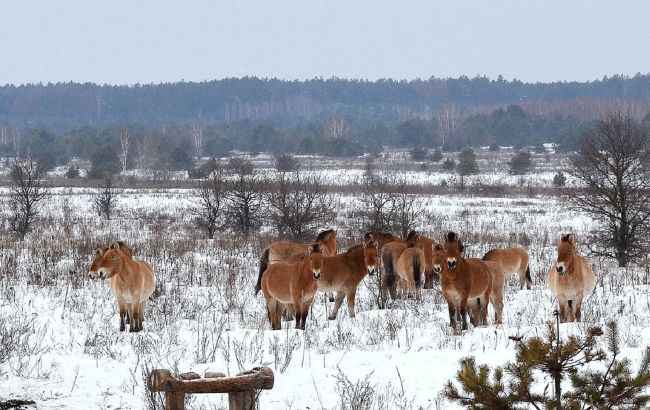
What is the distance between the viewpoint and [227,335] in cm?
948

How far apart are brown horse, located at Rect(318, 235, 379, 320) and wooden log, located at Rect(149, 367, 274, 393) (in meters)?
6.77

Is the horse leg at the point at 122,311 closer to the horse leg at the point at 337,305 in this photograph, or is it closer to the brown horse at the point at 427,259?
the horse leg at the point at 337,305

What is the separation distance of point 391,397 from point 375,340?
2165 millimetres

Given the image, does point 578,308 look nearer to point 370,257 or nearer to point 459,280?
point 459,280

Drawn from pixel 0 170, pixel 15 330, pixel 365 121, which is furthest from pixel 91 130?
pixel 15 330

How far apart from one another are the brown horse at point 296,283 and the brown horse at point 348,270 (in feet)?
3.02

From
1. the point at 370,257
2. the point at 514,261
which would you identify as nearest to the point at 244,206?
the point at 514,261

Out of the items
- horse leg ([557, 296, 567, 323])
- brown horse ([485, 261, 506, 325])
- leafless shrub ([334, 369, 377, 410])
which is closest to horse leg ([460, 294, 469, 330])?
brown horse ([485, 261, 506, 325])

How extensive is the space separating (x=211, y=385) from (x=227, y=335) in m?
4.51

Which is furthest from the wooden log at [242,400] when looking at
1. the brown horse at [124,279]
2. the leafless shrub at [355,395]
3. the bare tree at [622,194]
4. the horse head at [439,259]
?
the bare tree at [622,194]

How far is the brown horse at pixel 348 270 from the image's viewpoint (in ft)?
39.8

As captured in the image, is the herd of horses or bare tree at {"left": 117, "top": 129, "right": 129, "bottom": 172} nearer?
the herd of horses

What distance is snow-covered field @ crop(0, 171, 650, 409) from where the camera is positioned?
288 inches

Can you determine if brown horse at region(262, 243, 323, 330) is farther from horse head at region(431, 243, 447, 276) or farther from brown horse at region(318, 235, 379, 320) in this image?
horse head at region(431, 243, 447, 276)
